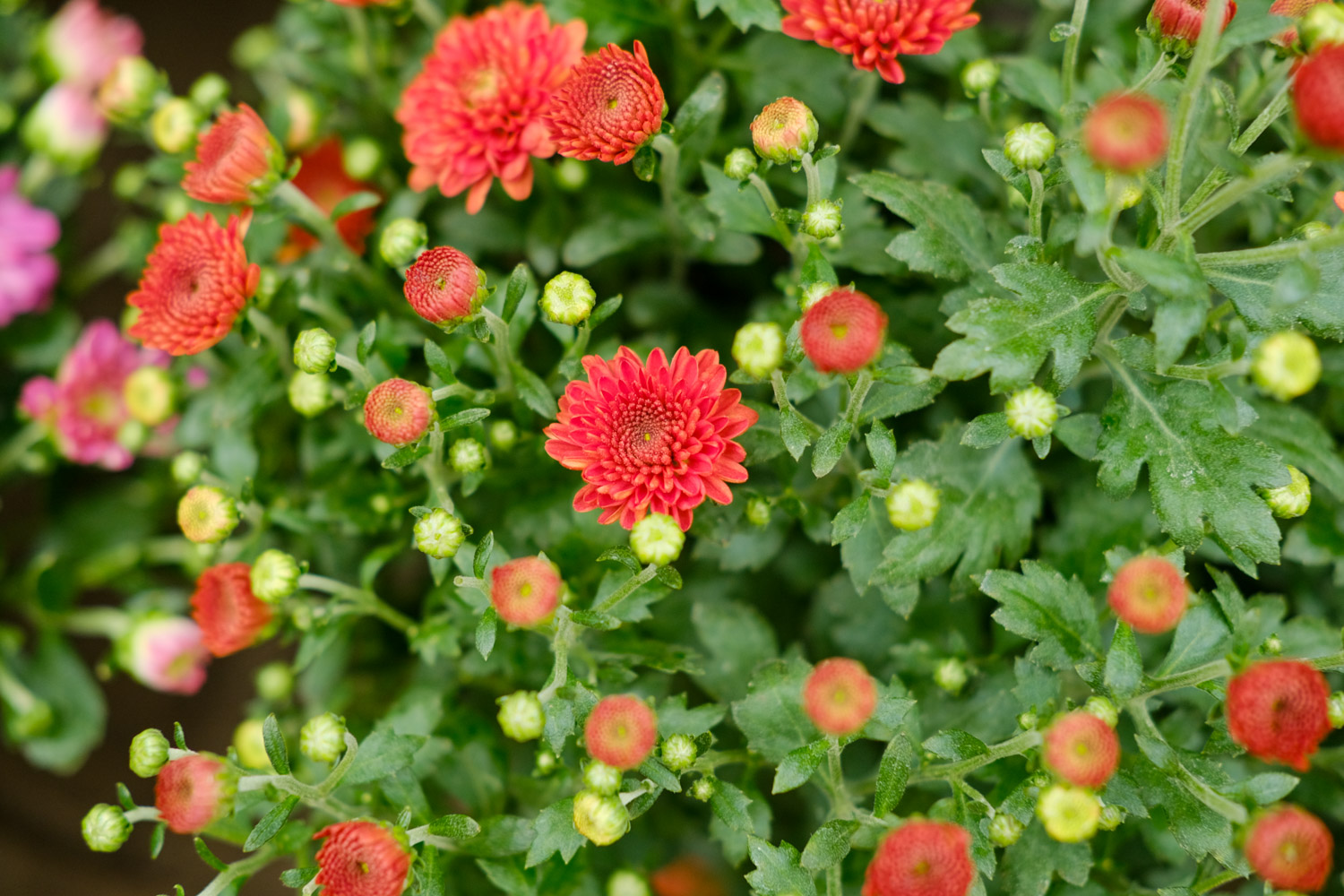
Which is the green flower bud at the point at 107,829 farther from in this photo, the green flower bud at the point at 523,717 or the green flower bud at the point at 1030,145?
the green flower bud at the point at 1030,145

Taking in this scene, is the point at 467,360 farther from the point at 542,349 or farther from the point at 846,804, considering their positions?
the point at 846,804

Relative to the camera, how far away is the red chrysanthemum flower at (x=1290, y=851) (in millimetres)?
802

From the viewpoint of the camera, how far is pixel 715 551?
1.29 metres

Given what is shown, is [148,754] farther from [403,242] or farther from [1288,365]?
[1288,365]

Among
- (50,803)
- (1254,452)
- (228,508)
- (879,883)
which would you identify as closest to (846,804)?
(879,883)

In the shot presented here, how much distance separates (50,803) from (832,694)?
178 centimetres

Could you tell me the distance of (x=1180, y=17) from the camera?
39.6 inches

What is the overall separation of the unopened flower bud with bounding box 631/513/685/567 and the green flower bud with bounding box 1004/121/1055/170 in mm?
540

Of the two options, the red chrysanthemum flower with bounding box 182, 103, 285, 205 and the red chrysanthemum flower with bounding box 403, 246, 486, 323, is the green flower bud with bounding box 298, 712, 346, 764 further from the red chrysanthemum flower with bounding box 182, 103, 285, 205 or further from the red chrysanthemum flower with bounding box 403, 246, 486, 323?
the red chrysanthemum flower with bounding box 182, 103, 285, 205

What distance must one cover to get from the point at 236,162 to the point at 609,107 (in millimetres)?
487

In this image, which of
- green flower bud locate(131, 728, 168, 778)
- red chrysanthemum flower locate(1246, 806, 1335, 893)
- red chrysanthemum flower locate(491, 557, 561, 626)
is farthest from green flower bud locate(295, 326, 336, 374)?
red chrysanthemum flower locate(1246, 806, 1335, 893)

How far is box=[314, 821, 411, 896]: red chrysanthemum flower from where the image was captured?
0.92m

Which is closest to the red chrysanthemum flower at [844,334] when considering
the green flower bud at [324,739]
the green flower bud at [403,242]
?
the green flower bud at [403,242]

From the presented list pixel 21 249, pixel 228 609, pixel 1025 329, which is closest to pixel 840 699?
pixel 1025 329
